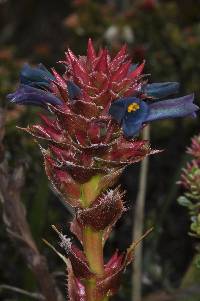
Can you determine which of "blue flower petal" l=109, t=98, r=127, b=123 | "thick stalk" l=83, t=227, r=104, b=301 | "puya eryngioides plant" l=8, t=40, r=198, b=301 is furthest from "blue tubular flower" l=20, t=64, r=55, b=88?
"thick stalk" l=83, t=227, r=104, b=301

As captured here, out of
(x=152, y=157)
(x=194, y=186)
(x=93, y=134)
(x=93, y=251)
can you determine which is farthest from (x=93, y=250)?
(x=152, y=157)

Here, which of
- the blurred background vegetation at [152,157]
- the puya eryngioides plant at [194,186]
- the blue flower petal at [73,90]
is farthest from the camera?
the blurred background vegetation at [152,157]

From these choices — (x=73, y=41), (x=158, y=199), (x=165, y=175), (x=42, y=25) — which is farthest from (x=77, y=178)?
(x=42, y=25)

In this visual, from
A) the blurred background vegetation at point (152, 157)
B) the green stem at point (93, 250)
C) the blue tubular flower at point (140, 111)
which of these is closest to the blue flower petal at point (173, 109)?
the blue tubular flower at point (140, 111)

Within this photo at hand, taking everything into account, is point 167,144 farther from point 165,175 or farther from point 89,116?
point 89,116

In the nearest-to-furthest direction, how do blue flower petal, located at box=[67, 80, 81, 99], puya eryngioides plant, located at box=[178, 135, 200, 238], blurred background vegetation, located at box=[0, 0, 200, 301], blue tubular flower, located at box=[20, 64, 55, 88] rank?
blue flower petal, located at box=[67, 80, 81, 99], blue tubular flower, located at box=[20, 64, 55, 88], puya eryngioides plant, located at box=[178, 135, 200, 238], blurred background vegetation, located at box=[0, 0, 200, 301]

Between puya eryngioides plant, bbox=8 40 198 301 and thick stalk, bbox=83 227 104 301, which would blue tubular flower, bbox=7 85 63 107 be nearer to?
puya eryngioides plant, bbox=8 40 198 301

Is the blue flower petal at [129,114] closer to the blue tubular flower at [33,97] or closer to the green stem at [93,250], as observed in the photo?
the blue tubular flower at [33,97]

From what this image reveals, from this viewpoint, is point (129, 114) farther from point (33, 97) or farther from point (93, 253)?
point (93, 253)
